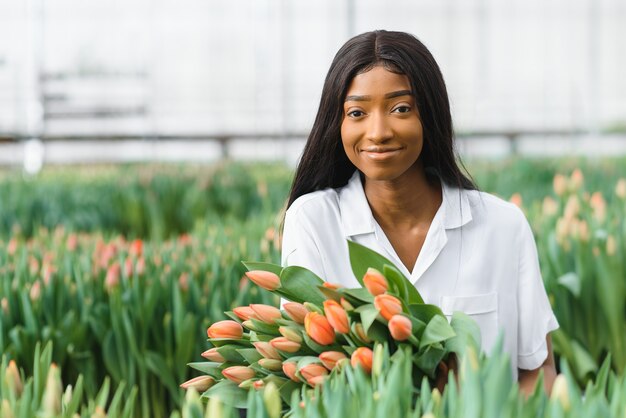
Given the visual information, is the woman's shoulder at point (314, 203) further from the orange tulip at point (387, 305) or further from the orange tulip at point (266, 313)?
the orange tulip at point (387, 305)

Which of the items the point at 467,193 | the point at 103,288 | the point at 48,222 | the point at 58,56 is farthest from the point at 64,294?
the point at 58,56

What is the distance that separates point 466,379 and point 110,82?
13.1m

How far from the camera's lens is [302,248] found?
1542 mm

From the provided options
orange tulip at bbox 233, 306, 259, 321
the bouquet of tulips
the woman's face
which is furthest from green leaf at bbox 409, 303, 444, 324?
the woman's face

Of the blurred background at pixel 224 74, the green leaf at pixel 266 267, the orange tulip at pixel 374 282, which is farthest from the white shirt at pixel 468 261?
the blurred background at pixel 224 74

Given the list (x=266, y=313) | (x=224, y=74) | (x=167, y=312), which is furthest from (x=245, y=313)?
(x=224, y=74)

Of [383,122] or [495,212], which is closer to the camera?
[383,122]

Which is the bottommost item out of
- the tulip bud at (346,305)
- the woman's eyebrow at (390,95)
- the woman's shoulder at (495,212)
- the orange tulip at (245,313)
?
the orange tulip at (245,313)

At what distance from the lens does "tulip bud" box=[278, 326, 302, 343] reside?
1220mm

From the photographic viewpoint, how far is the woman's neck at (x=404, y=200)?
5.22 ft

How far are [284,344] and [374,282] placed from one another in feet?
0.49

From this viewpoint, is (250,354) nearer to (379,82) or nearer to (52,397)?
(52,397)

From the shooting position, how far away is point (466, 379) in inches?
38.2

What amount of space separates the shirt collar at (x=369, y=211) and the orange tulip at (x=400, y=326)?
431mm
